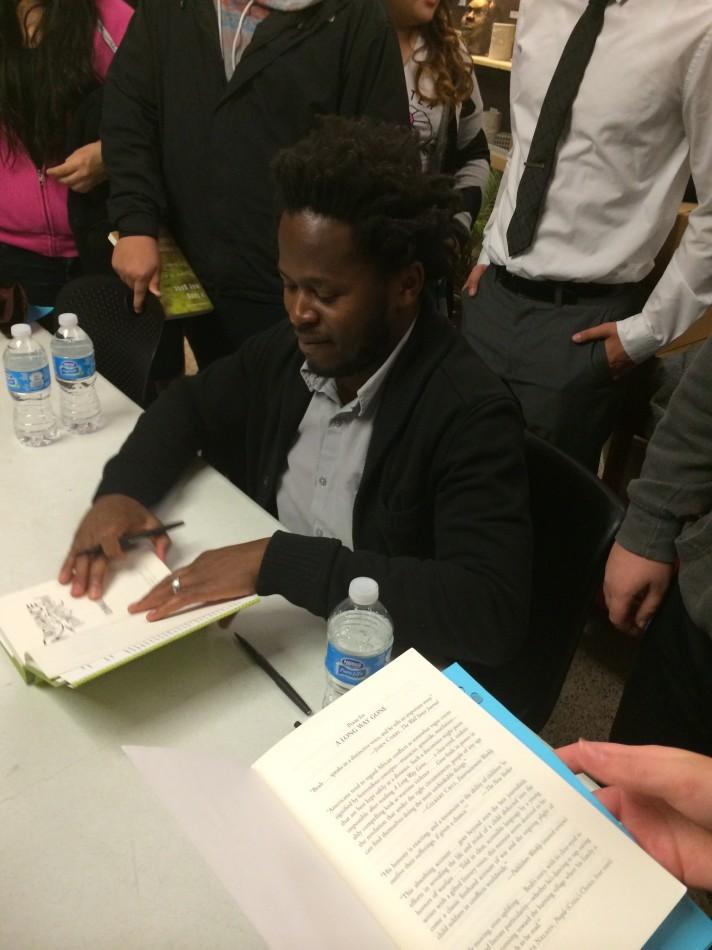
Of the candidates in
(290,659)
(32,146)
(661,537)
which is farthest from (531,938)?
(32,146)

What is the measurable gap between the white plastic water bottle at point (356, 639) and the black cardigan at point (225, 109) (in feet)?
3.67

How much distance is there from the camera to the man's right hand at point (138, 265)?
1689 mm

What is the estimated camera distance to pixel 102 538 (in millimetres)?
1057

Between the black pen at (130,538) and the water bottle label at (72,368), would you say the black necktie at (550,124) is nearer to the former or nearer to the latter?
the water bottle label at (72,368)

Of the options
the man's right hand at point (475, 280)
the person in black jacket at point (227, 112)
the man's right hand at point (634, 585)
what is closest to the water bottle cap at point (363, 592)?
the man's right hand at point (634, 585)

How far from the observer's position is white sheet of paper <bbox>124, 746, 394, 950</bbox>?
538mm

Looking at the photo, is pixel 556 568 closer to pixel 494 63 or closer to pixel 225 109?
pixel 225 109

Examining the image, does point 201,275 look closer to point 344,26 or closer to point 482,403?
point 344,26

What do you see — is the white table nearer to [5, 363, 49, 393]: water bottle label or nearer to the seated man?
the seated man

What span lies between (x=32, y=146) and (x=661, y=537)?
1.87 metres

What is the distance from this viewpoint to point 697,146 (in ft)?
5.02

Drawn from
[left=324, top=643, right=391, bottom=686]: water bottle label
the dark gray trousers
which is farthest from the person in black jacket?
[left=324, top=643, right=391, bottom=686]: water bottle label

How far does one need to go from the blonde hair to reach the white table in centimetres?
151

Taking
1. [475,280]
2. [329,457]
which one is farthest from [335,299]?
[475,280]
